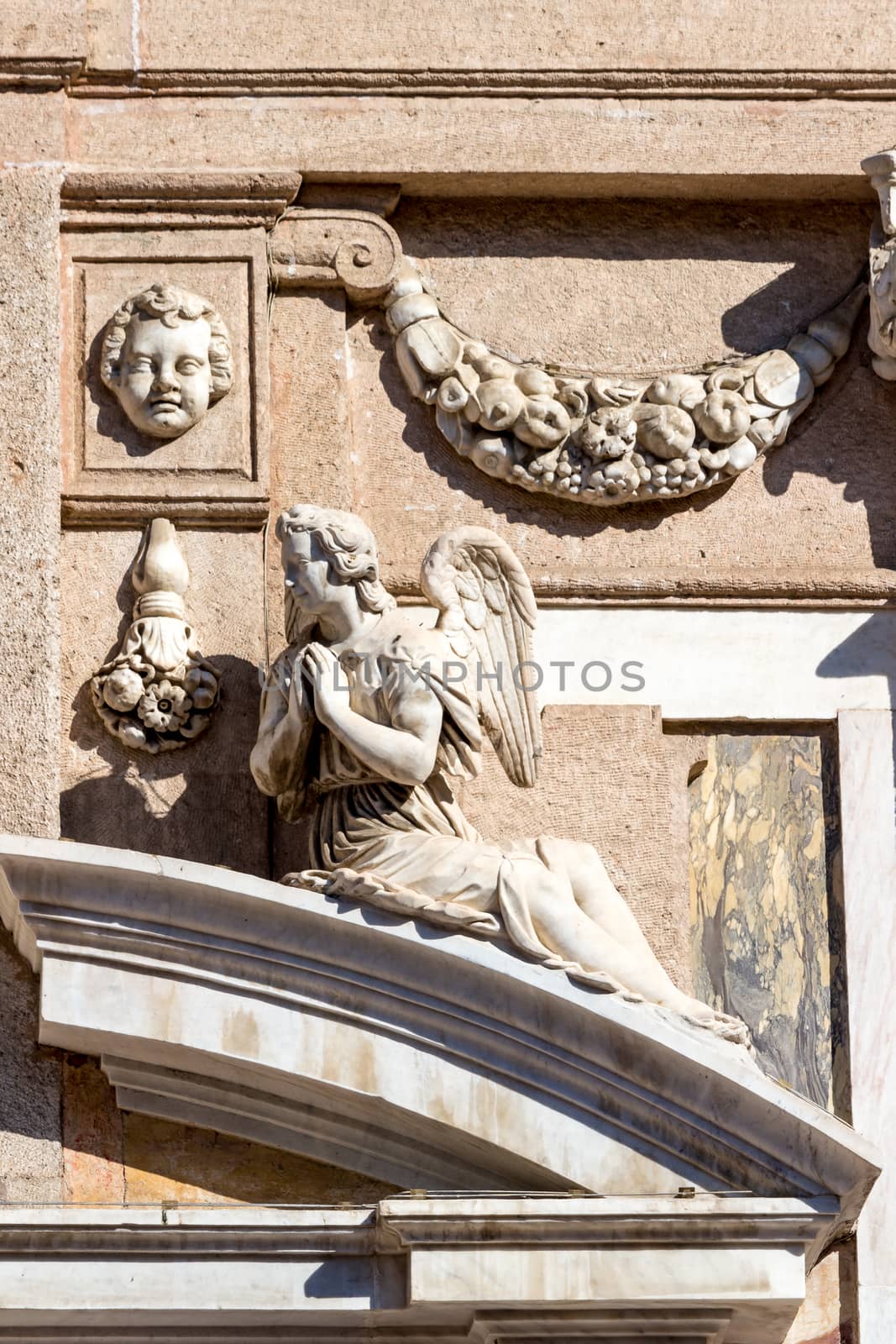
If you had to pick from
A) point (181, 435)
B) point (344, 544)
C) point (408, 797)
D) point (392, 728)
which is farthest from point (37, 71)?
point (408, 797)

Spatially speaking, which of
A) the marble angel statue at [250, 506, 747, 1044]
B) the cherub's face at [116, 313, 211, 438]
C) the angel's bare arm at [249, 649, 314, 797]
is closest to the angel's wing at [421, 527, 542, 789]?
the marble angel statue at [250, 506, 747, 1044]

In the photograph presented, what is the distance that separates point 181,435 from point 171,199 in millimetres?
579

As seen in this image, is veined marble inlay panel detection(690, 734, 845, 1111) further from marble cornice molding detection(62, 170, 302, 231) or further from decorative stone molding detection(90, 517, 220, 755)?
marble cornice molding detection(62, 170, 302, 231)

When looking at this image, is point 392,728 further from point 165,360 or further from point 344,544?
point 165,360

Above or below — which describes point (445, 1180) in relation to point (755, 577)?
below

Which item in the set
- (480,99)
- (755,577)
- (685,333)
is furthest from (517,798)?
(480,99)

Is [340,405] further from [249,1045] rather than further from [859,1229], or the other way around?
[859,1229]

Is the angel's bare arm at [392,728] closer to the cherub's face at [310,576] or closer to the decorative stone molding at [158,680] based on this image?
the cherub's face at [310,576]

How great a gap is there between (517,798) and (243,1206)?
49.6 inches

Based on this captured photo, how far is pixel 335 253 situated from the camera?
7.52m

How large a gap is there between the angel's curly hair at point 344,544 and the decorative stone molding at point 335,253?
33.9 inches

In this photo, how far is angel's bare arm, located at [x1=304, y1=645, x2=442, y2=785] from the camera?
6.63 metres

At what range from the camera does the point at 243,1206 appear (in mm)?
6375

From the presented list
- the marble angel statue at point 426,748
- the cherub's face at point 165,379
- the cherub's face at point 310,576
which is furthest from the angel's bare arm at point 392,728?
the cherub's face at point 165,379
